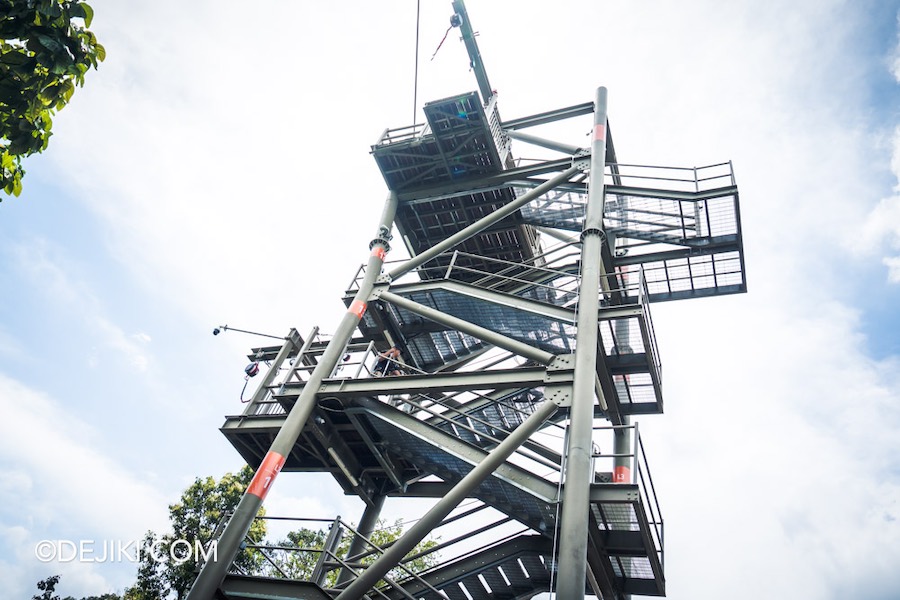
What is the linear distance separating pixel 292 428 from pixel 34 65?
24.7 feet

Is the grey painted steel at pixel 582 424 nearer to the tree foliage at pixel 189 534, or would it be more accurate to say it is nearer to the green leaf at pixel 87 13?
the green leaf at pixel 87 13

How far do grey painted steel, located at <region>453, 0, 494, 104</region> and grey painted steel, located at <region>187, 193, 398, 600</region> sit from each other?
527 cm

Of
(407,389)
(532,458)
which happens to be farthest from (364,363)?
(532,458)

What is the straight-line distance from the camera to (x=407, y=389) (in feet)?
36.4

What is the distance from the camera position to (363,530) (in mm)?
13438

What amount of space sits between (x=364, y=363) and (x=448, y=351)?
3.92 m

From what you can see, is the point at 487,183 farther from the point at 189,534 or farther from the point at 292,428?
the point at 189,534

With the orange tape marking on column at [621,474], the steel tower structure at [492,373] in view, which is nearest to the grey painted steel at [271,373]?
the steel tower structure at [492,373]

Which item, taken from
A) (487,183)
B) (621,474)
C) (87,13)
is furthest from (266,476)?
(487,183)

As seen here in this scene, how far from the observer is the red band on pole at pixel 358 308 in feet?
43.9

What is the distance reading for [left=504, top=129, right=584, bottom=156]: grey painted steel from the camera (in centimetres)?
1581

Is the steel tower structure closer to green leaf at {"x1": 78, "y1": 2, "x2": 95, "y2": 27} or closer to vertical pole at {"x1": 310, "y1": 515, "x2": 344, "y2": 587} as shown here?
vertical pole at {"x1": 310, "y1": 515, "x2": 344, "y2": 587}

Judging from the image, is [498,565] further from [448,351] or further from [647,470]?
[448,351]

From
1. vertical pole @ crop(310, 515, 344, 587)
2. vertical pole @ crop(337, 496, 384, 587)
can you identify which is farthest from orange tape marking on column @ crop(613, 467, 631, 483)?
vertical pole @ crop(310, 515, 344, 587)
